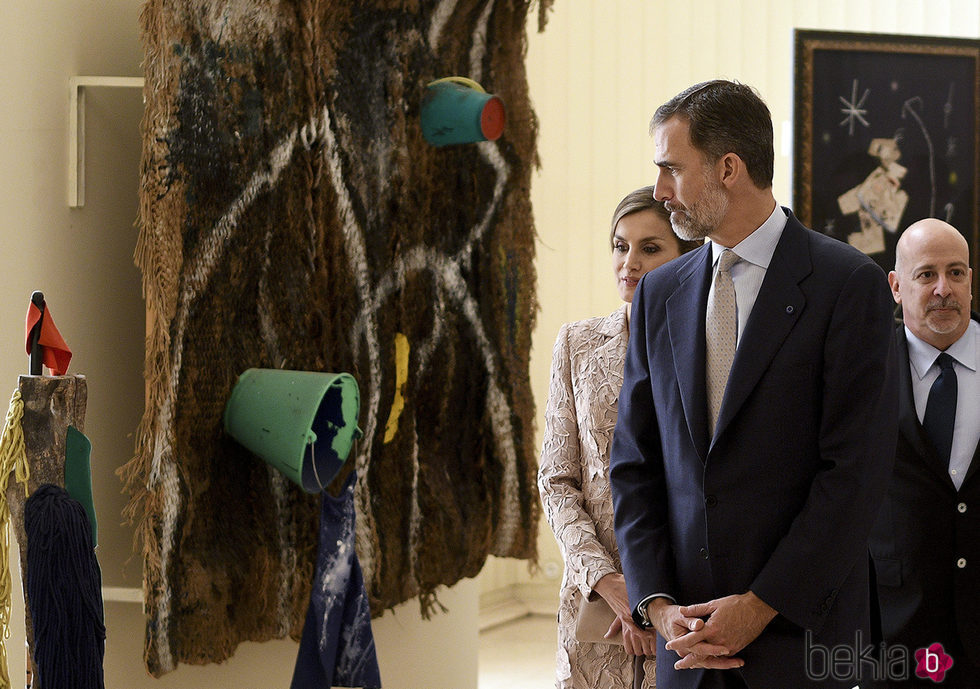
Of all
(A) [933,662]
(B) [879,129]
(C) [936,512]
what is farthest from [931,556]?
(B) [879,129]

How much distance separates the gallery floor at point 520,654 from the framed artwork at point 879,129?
199cm

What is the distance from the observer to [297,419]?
6.81 feet

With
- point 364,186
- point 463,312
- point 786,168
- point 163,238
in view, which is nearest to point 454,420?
point 463,312

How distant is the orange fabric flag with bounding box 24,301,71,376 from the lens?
1.64 m

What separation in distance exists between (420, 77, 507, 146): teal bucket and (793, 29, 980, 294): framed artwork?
1421 millimetres

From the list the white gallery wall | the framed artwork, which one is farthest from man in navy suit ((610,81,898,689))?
the framed artwork

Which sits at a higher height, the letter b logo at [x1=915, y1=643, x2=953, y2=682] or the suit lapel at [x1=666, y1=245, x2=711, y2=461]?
the suit lapel at [x1=666, y1=245, x2=711, y2=461]

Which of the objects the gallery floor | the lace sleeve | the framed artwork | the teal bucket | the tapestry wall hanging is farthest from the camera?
the gallery floor

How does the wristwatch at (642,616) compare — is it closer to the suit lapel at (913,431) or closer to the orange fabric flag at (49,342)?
the suit lapel at (913,431)

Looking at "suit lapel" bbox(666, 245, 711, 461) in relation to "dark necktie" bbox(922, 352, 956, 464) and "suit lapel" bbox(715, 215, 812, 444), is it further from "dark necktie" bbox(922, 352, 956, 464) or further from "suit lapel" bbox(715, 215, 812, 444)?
"dark necktie" bbox(922, 352, 956, 464)

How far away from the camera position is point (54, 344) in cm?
167

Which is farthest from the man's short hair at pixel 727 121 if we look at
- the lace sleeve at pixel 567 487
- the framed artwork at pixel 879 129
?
the framed artwork at pixel 879 129

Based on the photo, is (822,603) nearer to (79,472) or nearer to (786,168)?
(79,472)

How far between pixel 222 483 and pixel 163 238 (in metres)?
0.53
